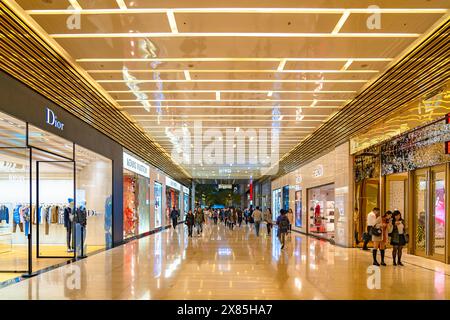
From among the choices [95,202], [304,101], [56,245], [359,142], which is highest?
[304,101]

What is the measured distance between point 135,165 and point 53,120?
9407mm

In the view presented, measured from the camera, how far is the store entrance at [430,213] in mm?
10875

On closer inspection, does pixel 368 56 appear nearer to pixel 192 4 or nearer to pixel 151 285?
pixel 192 4

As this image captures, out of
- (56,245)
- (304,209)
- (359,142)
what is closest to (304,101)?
(359,142)

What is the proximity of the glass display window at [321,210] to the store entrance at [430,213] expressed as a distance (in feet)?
25.1

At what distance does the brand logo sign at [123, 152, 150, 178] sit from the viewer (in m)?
17.6

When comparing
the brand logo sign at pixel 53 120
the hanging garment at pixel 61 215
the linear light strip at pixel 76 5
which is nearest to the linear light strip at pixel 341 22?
the linear light strip at pixel 76 5

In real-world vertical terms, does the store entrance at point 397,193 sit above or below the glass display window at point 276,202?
above

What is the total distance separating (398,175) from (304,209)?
9.76m

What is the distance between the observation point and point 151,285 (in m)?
7.75

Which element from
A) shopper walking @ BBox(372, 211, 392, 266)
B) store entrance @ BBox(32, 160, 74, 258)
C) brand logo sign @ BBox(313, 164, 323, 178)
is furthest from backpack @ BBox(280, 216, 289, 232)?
store entrance @ BBox(32, 160, 74, 258)

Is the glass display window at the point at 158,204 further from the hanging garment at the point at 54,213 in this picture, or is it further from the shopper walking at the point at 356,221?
the shopper walking at the point at 356,221

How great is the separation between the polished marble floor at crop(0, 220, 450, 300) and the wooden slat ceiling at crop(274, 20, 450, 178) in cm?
387

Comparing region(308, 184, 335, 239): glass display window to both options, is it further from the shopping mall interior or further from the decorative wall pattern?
the decorative wall pattern
